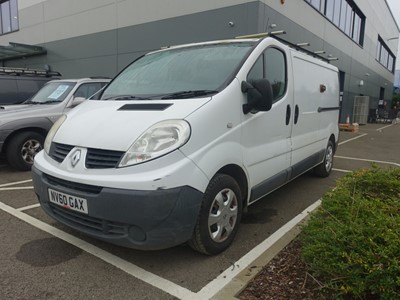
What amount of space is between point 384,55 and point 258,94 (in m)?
39.9

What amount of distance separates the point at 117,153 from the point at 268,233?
196 cm

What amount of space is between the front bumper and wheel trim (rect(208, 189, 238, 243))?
30 cm

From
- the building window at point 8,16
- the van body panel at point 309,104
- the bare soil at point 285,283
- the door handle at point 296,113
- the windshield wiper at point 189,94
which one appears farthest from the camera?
the building window at point 8,16

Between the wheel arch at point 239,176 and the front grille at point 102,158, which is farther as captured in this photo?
the wheel arch at point 239,176

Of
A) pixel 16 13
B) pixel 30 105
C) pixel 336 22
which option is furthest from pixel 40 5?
pixel 336 22

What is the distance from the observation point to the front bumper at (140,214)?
2539mm

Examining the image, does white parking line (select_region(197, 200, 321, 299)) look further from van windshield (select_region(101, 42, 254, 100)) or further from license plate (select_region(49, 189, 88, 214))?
van windshield (select_region(101, 42, 254, 100))

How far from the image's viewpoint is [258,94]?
327 centimetres

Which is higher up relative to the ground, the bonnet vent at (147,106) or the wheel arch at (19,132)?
the bonnet vent at (147,106)

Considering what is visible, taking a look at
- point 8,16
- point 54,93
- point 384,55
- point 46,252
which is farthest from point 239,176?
point 384,55

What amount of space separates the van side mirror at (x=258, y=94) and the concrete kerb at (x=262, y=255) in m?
1.17

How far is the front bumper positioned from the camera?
2539mm

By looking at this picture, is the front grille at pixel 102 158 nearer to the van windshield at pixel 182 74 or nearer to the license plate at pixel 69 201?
the license plate at pixel 69 201

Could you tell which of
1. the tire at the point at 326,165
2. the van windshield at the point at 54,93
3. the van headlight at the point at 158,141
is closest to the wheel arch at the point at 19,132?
the van windshield at the point at 54,93
